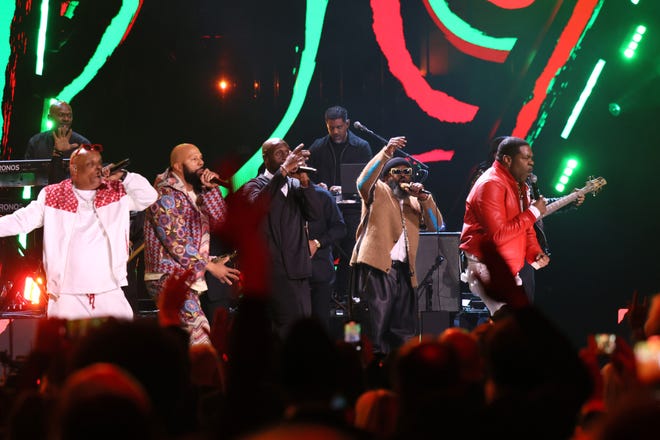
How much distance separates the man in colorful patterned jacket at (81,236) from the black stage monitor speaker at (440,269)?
429cm

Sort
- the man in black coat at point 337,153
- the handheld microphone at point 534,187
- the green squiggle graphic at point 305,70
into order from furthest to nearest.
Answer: the green squiggle graphic at point 305,70 → the man in black coat at point 337,153 → the handheld microphone at point 534,187

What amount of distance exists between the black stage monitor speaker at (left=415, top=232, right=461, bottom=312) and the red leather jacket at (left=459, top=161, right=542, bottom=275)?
2368 millimetres

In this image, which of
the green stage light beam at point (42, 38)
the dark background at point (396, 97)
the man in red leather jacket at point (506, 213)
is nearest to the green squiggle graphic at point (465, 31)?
the dark background at point (396, 97)

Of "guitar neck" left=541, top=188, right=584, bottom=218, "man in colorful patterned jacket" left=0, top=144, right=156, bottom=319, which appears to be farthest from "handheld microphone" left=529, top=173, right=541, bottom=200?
"man in colorful patterned jacket" left=0, top=144, right=156, bottom=319

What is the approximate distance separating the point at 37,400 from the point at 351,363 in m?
1.36

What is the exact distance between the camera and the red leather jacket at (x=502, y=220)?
24.0 ft

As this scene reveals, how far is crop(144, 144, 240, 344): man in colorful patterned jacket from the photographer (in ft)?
22.5

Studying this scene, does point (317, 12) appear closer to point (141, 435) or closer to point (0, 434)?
point (0, 434)

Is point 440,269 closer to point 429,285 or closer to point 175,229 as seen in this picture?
point 429,285

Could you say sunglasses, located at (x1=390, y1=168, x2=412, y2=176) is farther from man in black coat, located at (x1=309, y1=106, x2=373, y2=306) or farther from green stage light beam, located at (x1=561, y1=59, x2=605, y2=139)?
green stage light beam, located at (x1=561, y1=59, x2=605, y2=139)

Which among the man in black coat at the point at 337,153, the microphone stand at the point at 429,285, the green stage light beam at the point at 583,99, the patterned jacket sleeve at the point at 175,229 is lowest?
the microphone stand at the point at 429,285

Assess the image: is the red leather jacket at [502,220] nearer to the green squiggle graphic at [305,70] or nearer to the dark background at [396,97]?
the dark background at [396,97]

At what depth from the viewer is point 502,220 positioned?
7359mm

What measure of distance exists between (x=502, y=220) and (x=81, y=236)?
312 centimetres
